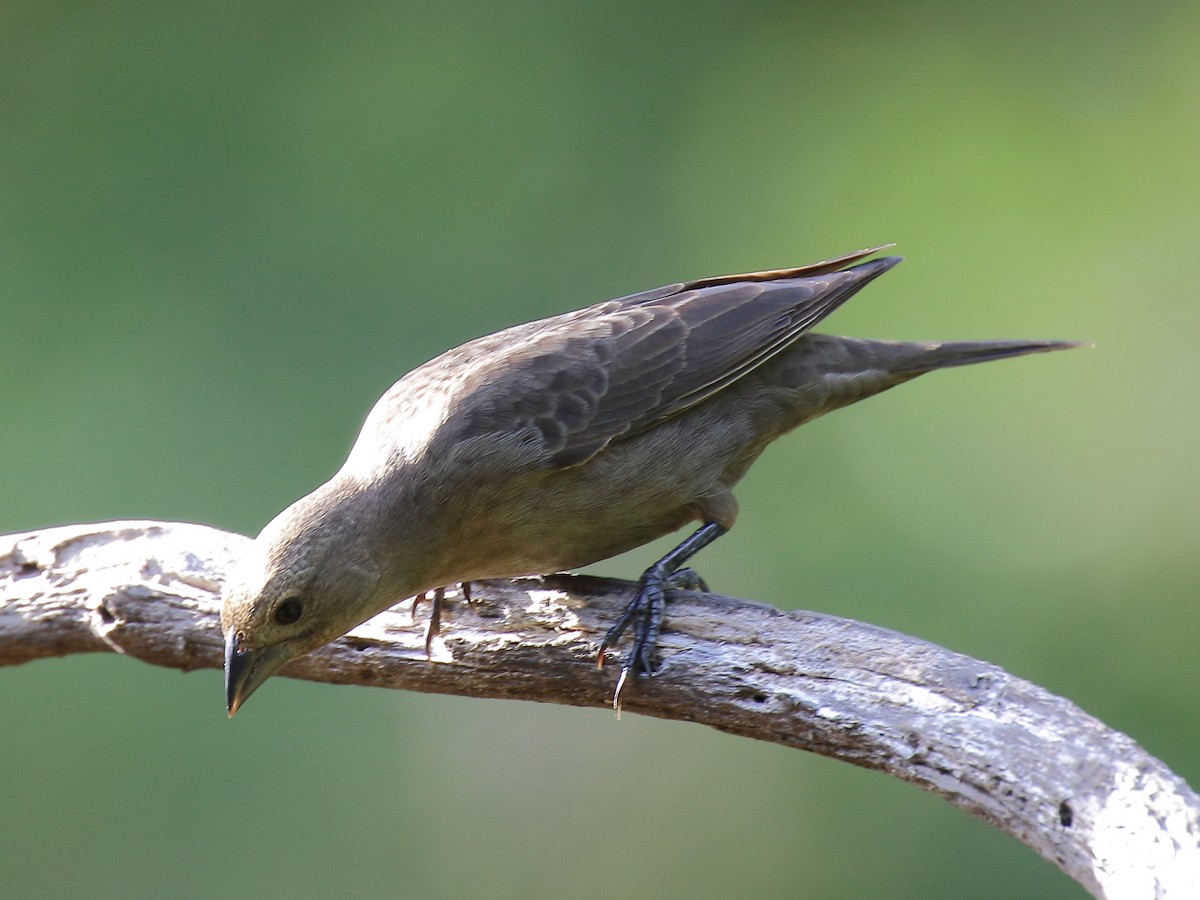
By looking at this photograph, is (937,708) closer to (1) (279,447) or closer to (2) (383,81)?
(1) (279,447)

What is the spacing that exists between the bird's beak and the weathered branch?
1.51 ft

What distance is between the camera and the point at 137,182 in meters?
7.06

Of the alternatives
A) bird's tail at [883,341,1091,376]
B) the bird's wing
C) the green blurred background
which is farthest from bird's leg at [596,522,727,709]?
the green blurred background

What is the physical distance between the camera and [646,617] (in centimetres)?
327

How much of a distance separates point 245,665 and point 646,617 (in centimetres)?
105

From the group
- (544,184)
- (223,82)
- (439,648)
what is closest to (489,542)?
(439,648)

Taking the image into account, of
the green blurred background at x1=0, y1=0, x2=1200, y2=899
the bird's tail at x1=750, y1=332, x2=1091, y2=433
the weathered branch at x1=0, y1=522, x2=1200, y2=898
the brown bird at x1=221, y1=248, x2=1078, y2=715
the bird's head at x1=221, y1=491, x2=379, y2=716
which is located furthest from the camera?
the green blurred background at x1=0, y1=0, x2=1200, y2=899

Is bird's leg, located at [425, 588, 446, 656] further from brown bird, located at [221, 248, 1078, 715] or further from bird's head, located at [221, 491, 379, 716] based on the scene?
bird's head, located at [221, 491, 379, 716]

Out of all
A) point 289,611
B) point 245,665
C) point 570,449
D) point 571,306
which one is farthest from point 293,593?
point 571,306

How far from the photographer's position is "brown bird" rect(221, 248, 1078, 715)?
10.3 feet

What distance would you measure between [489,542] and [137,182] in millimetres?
4702

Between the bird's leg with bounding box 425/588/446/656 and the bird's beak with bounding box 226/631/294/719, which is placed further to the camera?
the bird's leg with bounding box 425/588/446/656

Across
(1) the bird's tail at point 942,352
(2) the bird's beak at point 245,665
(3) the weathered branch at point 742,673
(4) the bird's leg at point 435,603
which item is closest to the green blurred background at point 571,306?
(3) the weathered branch at point 742,673

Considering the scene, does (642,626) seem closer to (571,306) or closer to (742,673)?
(742,673)
